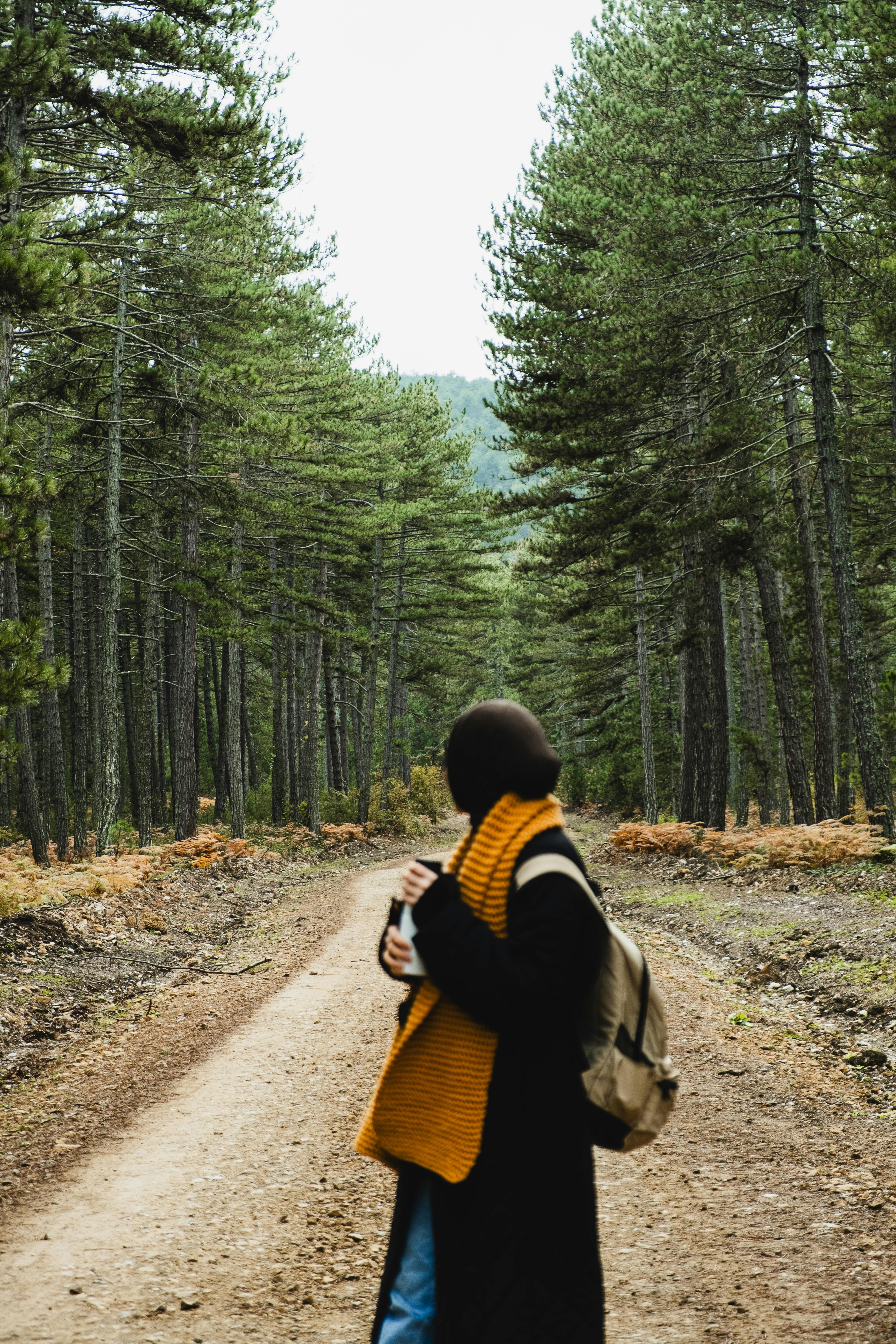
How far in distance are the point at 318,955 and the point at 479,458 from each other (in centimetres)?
12943

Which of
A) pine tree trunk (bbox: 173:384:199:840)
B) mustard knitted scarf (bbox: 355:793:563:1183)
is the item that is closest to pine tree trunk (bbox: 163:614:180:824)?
pine tree trunk (bbox: 173:384:199:840)

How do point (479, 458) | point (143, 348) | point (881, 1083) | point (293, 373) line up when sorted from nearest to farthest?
point (881, 1083) < point (143, 348) < point (293, 373) < point (479, 458)

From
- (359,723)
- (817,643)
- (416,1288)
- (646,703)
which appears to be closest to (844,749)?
(646,703)

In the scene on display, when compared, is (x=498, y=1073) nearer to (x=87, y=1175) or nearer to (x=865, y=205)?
(x=87, y=1175)

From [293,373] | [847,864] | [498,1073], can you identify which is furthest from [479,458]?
[498,1073]

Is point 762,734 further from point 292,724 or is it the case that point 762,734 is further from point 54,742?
point 54,742

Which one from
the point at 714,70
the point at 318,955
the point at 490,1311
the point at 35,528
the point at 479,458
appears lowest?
the point at 318,955

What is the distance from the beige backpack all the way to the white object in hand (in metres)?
0.25

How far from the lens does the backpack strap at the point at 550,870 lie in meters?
2.08

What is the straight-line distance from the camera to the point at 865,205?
12.8 metres

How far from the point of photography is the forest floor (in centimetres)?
352

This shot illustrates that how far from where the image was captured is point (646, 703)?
81.2ft

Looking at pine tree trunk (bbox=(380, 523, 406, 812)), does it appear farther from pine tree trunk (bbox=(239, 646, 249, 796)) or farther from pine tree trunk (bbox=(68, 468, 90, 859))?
pine tree trunk (bbox=(68, 468, 90, 859))

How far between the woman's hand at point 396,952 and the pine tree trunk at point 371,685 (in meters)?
23.6
